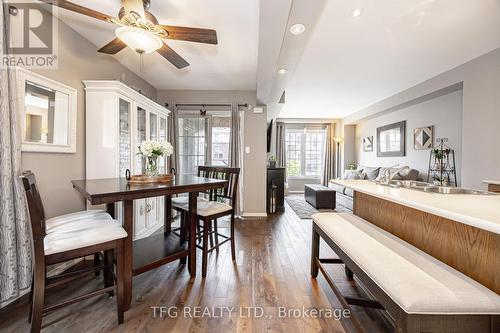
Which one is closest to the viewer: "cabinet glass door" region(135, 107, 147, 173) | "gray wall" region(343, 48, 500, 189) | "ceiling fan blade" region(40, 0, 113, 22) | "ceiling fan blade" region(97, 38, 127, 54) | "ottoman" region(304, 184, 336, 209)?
"ceiling fan blade" region(40, 0, 113, 22)

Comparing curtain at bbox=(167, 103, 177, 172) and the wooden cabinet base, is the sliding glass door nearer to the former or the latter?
curtain at bbox=(167, 103, 177, 172)

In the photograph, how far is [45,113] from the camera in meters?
1.91

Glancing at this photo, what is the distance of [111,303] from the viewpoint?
5.29ft

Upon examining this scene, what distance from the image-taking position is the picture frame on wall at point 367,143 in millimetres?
6096

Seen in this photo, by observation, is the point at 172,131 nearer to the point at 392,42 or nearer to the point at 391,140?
the point at 392,42

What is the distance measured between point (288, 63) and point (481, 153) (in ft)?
8.91

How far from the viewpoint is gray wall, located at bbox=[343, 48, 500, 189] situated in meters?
2.55

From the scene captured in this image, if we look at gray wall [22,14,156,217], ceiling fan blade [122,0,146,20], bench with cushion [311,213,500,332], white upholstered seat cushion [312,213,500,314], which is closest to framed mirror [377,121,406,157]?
white upholstered seat cushion [312,213,500,314]

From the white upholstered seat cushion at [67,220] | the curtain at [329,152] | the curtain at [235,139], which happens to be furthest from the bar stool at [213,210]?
the curtain at [329,152]

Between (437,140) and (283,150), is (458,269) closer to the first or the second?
(437,140)

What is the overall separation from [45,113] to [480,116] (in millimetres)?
4847

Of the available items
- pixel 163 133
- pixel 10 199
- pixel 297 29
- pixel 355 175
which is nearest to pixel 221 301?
pixel 10 199

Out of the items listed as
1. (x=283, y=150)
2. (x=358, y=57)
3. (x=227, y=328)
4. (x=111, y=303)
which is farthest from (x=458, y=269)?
(x=283, y=150)

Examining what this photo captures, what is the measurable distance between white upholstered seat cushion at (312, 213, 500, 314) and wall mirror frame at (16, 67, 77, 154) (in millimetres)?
2520
